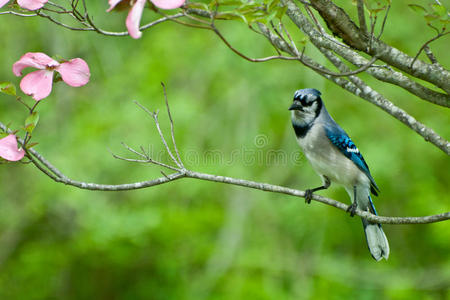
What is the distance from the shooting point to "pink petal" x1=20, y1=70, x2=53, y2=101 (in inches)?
66.9

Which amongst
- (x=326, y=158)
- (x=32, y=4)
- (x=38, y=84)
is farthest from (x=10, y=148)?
(x=326, y=158)

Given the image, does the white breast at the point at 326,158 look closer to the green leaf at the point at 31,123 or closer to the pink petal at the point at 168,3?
the green leaf at the point at 31,123

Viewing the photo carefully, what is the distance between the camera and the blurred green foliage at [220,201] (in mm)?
4523

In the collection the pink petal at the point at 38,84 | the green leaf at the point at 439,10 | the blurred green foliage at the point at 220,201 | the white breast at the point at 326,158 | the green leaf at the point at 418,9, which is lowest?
the blurred green foliage at the point at 220,201

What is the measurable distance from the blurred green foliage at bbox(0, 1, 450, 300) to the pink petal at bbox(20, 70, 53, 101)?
2.67 meters

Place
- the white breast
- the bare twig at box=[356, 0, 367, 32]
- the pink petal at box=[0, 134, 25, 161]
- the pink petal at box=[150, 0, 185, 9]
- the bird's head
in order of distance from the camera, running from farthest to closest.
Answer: the white breast
the bird's head
the pink petal at box=[0, 134, 25, 161]
the bare twig at box=[356, 0, 367, 32]
the pink petal at box=[150, 0, 185, 9]

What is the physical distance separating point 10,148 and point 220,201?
11.5 ft

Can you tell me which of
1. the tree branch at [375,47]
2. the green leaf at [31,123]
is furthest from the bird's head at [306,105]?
the green leaf at [31,123]

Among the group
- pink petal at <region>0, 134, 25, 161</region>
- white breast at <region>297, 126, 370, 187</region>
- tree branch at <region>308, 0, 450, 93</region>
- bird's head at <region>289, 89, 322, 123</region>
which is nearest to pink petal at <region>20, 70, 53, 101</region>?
pink petal at <region>0, 134, 25, 161</region>

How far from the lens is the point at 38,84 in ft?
5.63

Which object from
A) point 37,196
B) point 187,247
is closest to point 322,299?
point 187,247

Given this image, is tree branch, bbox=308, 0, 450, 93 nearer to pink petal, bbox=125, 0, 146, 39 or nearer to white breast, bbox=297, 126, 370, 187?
pink petal, bbox=125, 0, 146, 39

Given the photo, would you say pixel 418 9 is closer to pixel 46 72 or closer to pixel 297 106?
pixel 46 72

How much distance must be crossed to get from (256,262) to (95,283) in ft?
5.11
